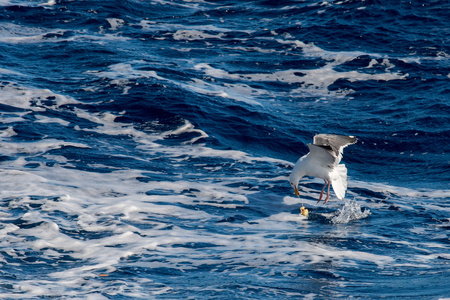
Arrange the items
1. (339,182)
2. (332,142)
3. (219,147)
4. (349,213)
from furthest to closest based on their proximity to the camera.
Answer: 1. (219,147)
2. (339,182)
3. (349,213)
4. (332,142)

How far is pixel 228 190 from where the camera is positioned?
12.3 m

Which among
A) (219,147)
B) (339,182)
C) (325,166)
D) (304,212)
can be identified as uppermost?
(219,147)

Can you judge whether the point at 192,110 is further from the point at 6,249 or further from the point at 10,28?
the point at 10,28

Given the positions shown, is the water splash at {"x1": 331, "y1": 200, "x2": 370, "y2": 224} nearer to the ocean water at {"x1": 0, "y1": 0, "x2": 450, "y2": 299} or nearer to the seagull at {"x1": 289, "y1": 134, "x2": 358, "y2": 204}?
the ocean water at {"x1": 0, "y1": 0, "x2": 450, "y2": 299}

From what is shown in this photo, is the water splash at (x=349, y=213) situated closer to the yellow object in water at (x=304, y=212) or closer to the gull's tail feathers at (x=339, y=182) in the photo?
the gull's tail feathers at (x=339, y=182)

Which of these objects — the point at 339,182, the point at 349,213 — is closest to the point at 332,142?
the point at 339,182

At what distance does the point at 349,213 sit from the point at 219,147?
13.3 feet

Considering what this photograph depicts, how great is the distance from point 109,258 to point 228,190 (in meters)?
3.91

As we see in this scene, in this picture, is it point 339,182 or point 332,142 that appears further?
point 339,182

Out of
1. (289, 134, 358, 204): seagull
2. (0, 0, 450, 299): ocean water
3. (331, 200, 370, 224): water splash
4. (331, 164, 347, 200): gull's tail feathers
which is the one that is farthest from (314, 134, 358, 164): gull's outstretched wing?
(0, 0, 450, 299): ocean water

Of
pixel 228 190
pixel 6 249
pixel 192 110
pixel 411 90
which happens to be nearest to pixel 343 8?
pixel 411 90

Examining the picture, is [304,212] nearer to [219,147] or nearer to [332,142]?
[332,142]

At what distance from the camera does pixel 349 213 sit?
37.9 feet

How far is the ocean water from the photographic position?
8648 millimetres
